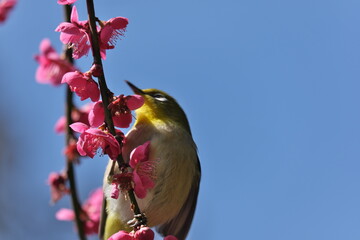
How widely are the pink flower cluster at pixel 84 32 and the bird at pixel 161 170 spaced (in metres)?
1.43

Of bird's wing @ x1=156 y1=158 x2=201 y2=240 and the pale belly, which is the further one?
bird's wing @ x1=156 y1=158 x2=201 y2=240

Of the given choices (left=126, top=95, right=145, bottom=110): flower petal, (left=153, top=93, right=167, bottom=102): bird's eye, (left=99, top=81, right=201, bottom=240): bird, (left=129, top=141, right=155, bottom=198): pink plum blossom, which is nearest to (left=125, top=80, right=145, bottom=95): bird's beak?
(left=99, top=81, right=201, bottom=240): bird

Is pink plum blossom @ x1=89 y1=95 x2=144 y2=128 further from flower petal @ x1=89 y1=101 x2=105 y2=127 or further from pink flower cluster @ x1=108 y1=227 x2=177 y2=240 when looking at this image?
pink flower cluster @ x1=108 y1=227 x2=177 y2=240

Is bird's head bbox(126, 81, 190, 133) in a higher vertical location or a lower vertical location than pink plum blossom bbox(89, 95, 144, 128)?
lower

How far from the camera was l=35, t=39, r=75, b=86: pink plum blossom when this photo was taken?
4750mm

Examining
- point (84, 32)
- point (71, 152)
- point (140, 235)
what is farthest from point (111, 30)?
point (71, 152)

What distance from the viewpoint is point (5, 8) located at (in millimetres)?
4492

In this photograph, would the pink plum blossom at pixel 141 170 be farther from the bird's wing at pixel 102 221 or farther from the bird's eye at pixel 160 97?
the bird's eye at pixel 160 97

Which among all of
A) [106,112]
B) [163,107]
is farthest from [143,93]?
[106,112]

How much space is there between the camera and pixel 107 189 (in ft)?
13.5

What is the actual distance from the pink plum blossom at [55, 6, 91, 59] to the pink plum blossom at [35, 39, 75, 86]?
7.02 ft

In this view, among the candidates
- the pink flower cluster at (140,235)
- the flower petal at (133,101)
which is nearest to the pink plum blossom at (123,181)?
the pink flower cluster at (140,235)

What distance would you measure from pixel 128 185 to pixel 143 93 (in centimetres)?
234

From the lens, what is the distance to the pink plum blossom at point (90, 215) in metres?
4.67
